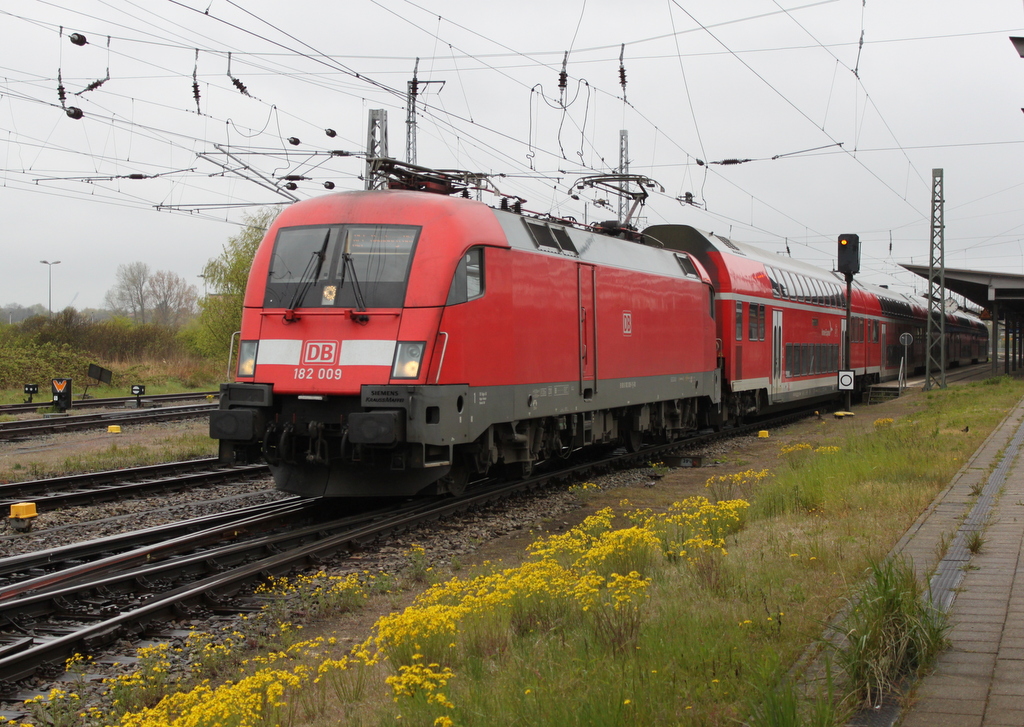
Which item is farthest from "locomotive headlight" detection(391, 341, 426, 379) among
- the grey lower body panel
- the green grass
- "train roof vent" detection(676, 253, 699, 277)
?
"train roof vent" detection(676, 253, 699, 277)

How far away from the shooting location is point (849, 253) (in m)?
21.0

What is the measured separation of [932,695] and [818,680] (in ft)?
1.57

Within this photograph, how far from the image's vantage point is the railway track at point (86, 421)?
19234mm

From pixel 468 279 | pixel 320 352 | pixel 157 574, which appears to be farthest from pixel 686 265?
pixel 157 574

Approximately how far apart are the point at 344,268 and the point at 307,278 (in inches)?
18.6

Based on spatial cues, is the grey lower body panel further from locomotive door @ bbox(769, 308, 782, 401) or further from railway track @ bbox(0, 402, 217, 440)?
railway track @ bbox(0, 402, 217, 440)

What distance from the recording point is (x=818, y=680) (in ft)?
13.4

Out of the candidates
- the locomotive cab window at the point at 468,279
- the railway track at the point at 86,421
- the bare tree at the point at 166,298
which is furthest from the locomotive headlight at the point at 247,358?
the bare tree at the point at 166,298

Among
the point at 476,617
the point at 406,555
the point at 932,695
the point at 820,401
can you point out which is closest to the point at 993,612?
the point at 932,695

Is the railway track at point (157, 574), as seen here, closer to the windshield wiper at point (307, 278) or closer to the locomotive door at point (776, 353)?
the windshield wiper at point (307, 278)

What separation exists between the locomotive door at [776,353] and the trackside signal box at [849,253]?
214 cm

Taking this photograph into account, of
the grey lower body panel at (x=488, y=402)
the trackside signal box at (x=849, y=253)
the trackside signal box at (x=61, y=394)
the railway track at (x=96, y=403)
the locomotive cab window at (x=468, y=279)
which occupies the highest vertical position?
the trackside signal box at (x=849, y=253)

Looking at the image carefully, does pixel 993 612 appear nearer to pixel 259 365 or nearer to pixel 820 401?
pixel 259 365

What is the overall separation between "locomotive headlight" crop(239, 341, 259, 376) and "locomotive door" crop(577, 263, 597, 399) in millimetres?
A: 4624
